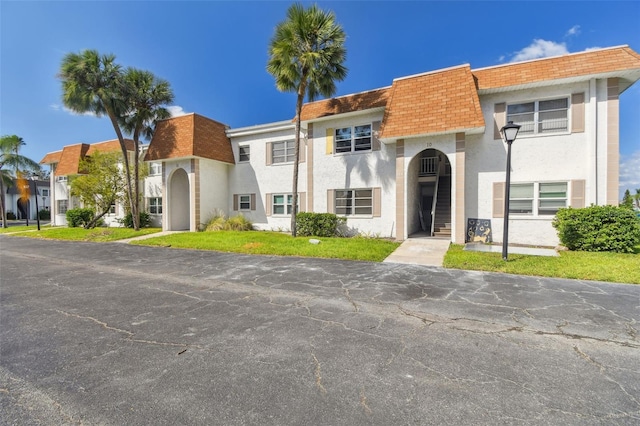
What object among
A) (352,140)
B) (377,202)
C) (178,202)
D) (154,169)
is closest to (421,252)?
(377,202)

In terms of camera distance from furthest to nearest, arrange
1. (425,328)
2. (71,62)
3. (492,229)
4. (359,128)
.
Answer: (71,62) < (359,128) < (492,229) < (425,328)

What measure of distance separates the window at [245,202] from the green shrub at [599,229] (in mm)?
16808

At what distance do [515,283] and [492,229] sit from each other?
6.76 metres

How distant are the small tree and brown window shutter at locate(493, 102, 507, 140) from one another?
2581 cm

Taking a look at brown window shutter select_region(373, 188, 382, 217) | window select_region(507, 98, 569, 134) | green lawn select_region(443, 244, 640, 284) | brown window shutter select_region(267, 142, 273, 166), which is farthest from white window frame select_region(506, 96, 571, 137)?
brown window shutter select_region(267, 142, 273, 166)

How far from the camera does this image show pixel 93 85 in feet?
59.0

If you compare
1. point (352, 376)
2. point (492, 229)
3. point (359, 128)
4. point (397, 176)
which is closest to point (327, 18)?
point (359, 128)

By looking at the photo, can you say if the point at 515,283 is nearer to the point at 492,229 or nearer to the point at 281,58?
the point at 492,229

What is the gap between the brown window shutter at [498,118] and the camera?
12.4 m

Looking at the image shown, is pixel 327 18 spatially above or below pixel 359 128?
above

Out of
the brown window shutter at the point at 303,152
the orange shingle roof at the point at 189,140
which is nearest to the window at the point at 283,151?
the brown window shutter at the point at 303,152

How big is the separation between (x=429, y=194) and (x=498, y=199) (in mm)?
5859

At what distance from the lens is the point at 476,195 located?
1291cm

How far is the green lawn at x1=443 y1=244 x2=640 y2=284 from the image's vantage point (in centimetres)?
701
